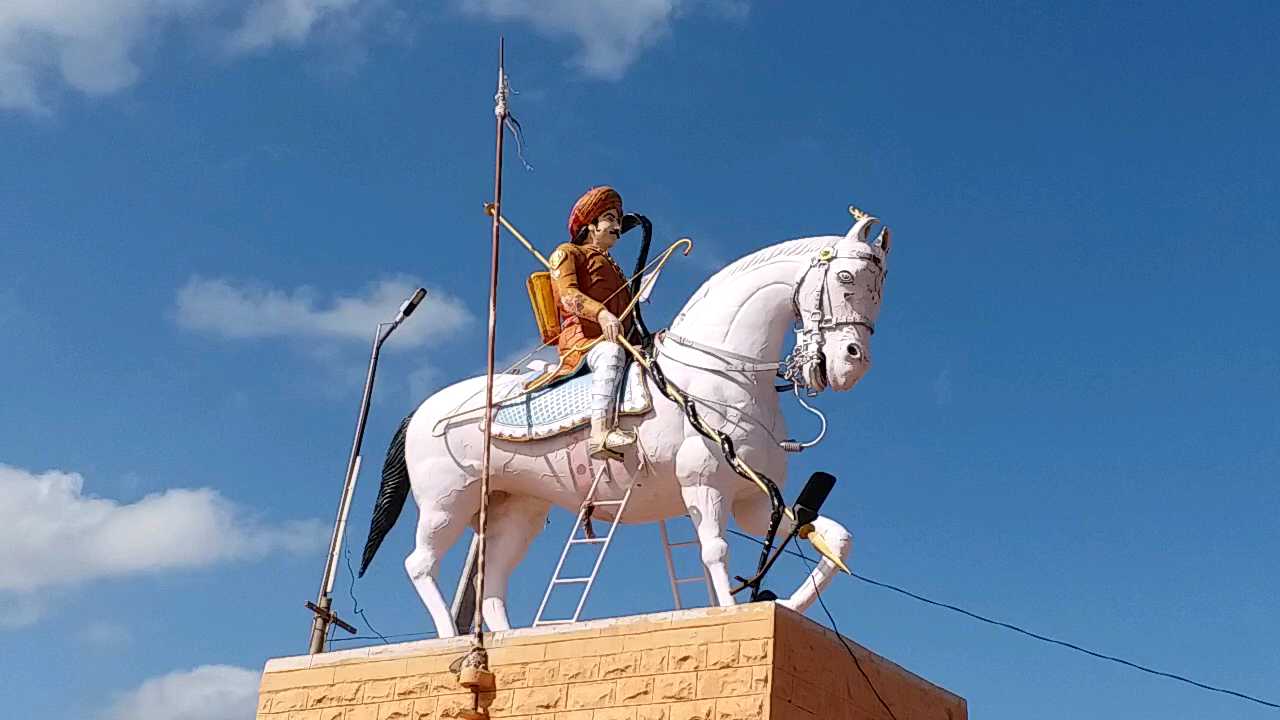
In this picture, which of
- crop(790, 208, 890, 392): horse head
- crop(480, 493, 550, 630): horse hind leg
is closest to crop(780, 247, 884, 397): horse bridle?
crop(790, 208, 890, 392): horse head

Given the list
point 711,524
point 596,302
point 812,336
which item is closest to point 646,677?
point 711,524

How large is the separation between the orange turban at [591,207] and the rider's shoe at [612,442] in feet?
7.07

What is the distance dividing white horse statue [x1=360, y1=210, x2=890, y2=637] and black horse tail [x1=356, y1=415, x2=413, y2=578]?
0.40 m

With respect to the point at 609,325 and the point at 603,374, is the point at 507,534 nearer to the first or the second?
the point at 603,374

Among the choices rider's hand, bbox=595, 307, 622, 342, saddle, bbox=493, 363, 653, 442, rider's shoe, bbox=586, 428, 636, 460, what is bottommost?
rider's shoe, bbox=586, 428, 636, 460

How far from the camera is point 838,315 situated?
1184cm

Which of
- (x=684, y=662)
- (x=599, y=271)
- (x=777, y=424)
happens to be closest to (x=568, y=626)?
(x=684, y=662)

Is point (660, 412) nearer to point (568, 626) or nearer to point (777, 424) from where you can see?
point (777, 424)

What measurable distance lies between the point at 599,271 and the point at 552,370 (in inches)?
36.5

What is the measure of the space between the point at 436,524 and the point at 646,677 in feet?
8.36

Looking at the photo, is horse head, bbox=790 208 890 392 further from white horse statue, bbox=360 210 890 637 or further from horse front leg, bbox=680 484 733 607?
horse front leg, bbox=680 484 733 607

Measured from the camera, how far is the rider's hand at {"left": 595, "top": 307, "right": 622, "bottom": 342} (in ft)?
40.7

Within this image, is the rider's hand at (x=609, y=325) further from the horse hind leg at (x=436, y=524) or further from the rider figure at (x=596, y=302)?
the horse hind leg at (x=436, y=524)

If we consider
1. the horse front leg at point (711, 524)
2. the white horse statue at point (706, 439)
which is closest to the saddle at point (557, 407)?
the white horse statue at point (706, 439)
